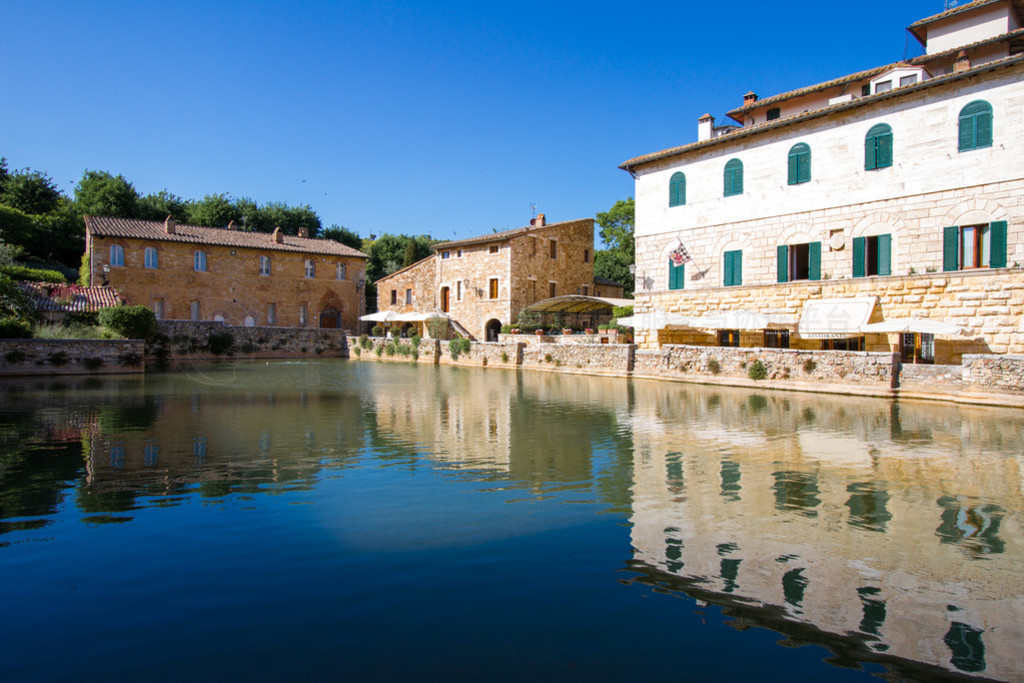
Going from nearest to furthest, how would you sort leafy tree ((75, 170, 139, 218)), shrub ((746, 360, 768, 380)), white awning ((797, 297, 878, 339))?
shrub ((746, 360, 768, 380)) < white awning ((797, 297, 878, 339)) < leafy tree ((75, 170, 139, 218))

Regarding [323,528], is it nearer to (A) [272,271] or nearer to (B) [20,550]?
(B) [20,550]

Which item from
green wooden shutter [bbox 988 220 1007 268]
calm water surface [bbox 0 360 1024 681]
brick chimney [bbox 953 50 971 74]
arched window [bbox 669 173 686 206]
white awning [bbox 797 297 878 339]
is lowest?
calm water surface [bbox 0 360 1024 681]

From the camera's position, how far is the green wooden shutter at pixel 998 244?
56.2 ft

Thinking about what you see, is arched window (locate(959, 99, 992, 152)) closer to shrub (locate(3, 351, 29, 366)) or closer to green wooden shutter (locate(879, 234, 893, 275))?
green wooden shutter (locate(879, 234, 893, 275))

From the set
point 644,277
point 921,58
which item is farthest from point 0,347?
point 921,58

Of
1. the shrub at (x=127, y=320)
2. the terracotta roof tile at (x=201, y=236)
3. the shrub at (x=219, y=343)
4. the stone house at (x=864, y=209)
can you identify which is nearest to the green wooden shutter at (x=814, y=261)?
the stone house at (x=864, y=209)

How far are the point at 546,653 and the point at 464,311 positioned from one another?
3439 cm

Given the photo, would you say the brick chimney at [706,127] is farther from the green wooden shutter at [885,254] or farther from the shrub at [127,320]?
the shrub at [127,320]

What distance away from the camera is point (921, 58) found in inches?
872

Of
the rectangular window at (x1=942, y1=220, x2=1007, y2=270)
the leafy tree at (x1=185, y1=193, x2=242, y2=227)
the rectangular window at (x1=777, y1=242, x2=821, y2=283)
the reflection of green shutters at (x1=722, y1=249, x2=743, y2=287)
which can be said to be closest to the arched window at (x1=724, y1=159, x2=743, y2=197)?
the reflection of green shutters at (x1=722, y1=249, x2=743, y2=287)

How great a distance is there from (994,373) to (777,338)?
26.5ft

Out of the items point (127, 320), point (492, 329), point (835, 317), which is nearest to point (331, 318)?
point (492, 329)

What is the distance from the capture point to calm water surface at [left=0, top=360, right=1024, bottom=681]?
3553 millimetres

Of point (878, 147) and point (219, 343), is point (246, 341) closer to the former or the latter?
point (219, 343)
